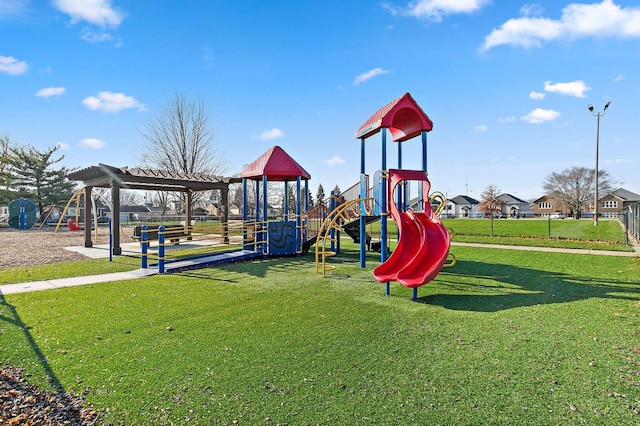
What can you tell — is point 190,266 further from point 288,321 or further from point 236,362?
point 236,362

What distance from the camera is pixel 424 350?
4383 mm

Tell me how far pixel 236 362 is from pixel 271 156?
405 inches

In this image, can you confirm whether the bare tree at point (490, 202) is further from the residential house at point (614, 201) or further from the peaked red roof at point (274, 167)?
the peaked red roof at point (274, 167)

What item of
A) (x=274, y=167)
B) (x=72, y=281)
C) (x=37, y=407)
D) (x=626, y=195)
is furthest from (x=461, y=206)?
(x=37, y=407)

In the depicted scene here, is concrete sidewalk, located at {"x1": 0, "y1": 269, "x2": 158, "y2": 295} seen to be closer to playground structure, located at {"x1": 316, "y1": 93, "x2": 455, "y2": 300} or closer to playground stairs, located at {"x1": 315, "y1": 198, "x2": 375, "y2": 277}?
playground stairs, located at {"x1": 315, "y1": 198, "x2": 375, "y2": 277}

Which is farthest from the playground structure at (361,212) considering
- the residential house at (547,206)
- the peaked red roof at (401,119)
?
the residential house at (547,206)

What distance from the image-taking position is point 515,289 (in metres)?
7.74

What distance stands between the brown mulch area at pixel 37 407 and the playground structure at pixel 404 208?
506 cm

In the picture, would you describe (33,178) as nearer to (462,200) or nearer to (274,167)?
(274,167)

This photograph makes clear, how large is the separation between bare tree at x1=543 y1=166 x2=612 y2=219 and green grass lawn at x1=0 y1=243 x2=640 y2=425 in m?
72.0

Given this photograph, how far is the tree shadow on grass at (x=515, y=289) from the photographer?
21.9 ft

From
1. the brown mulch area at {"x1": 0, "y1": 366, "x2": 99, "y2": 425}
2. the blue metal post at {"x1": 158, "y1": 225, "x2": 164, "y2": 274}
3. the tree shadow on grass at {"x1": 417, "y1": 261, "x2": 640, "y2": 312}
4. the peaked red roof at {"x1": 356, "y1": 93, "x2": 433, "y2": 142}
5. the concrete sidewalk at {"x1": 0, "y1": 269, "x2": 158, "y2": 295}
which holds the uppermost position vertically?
the peaked red roof at {"x1": 356, "y1": 93, "x2": 433, "y2": 142}

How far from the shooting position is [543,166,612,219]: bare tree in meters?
66.4

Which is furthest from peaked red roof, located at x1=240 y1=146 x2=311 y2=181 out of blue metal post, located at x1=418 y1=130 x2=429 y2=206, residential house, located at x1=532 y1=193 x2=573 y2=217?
Answer: residential house, located at x1=532 y1=193 x2=573 y2=217
